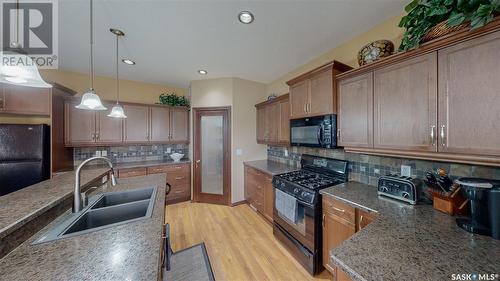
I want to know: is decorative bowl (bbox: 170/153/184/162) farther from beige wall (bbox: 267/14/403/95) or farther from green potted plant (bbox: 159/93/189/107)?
beige wall (bbox: 267/14/403/95)

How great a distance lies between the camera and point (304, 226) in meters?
1.89

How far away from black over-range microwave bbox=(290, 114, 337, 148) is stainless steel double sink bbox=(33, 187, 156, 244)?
1.90 metres

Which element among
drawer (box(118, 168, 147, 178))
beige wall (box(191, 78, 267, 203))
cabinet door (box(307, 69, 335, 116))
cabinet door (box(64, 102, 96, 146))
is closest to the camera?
cabinet door (box(307, 69, 335, 116))

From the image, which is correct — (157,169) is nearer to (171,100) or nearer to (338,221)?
(171,100)

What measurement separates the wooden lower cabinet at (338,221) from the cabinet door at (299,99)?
47.7 inches

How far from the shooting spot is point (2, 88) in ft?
7.64

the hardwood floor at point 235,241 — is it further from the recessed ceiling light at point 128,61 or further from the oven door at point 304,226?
the recessed ceiling light at point 128,61

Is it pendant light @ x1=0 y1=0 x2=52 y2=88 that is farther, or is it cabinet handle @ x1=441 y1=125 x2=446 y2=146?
cabinet handle @ x1=441 y1=125 x2=446 y2=146

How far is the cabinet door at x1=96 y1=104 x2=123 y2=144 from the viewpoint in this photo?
10.6ft

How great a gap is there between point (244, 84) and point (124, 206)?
10.0 ft

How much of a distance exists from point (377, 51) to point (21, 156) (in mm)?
4545

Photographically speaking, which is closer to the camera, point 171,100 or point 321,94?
point 321,94

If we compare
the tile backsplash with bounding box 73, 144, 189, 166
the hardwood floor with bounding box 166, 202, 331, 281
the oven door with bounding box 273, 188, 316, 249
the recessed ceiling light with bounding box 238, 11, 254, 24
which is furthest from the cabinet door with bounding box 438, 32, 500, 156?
the tile backsplash with bounding box 73, 144, 189, 166

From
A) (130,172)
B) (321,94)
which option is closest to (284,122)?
(321,94)
